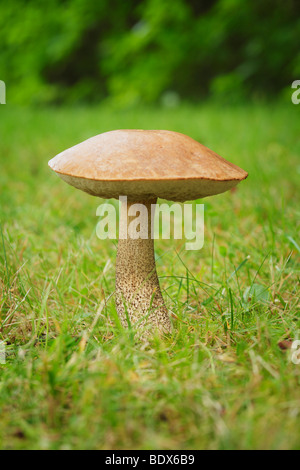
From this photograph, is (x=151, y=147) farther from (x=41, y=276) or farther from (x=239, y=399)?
(x=41, y=276)

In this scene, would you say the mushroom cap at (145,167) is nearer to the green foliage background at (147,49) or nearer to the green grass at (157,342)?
the green grass at (157,342)

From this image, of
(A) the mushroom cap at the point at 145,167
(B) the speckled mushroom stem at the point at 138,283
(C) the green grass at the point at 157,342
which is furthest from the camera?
(B) the speckled mushroom stem at the point at 138,283

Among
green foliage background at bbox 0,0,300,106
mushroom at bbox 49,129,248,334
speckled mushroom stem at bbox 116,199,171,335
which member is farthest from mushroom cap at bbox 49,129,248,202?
green foliage background at bbox 0,0,300,106

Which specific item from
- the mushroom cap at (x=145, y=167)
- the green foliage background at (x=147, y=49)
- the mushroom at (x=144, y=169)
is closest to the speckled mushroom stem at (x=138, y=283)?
the mushroom at (x=144, y=169)

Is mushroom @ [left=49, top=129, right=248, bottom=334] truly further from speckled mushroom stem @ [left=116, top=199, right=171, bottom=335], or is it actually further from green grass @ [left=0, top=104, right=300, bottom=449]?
green grass @ [left=0, top=104, right=300, bottom=449]

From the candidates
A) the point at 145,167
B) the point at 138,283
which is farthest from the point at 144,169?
the point at 138,283

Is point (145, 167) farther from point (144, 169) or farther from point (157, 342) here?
point (157, 342)
